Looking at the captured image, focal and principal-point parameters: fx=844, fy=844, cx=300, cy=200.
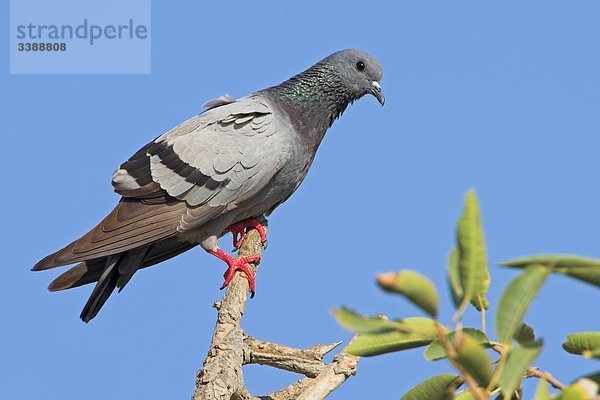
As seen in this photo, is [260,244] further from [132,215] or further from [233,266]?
[132,215]

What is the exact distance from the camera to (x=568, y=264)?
91.5 inches

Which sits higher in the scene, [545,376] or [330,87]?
[330,87]

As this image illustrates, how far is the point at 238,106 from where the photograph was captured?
882 cm

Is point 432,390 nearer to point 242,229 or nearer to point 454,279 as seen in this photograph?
point 454,279

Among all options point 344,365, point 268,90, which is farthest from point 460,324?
point 268,90

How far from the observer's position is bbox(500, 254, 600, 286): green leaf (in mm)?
2273

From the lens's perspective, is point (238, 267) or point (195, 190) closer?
point (238, 267)

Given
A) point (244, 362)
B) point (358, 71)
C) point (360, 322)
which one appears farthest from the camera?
point (358, 71)

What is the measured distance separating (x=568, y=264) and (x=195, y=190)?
6483mm

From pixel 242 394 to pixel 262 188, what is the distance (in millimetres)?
2685

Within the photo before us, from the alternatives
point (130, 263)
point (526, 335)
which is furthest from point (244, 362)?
point (526, 335)

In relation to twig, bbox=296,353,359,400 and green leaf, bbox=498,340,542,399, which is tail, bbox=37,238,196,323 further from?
green leaf, bbox=498,340,542,399

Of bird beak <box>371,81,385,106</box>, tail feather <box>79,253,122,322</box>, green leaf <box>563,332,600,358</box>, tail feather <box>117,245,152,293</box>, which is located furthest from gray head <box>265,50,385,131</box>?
green leaf <box>563,332,600,358</box>

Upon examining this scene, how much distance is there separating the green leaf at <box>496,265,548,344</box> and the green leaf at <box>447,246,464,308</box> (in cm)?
16
